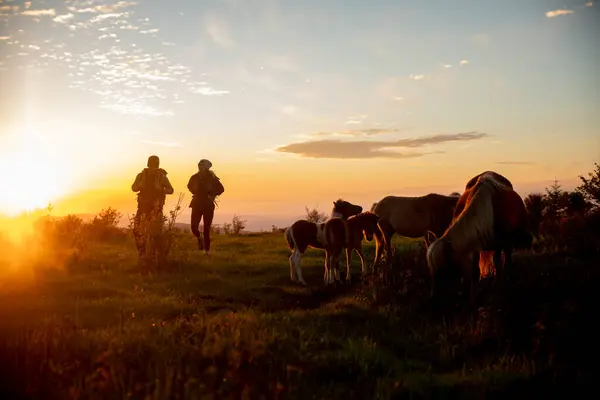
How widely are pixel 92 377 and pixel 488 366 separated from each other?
442 cm

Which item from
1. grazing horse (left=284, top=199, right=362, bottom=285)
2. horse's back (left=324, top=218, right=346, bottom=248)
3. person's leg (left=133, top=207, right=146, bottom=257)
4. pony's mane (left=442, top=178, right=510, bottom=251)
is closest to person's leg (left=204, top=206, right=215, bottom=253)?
person's leg (left=133, top=207, right=146, bottom=257)

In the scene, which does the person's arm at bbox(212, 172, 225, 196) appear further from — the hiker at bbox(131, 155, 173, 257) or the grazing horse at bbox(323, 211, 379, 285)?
the grazing horse at bbox(323, 211, 379, 285)

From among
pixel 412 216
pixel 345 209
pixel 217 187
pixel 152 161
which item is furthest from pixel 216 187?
pixel 412 216

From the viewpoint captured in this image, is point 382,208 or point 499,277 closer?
point 499,277

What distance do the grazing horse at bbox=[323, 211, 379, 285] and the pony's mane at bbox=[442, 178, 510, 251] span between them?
4.81 meters

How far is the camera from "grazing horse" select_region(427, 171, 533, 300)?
336 inches

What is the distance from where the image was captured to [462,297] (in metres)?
8.88

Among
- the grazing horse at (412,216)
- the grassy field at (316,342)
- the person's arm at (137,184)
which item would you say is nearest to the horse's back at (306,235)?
the grazing horse at (412,216)

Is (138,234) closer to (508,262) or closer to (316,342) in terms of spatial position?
(316,342)

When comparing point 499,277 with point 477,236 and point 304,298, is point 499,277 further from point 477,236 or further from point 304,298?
point 304,298

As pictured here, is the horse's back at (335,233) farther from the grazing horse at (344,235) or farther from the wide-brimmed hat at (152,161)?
the wide-brimmed hat at (152,161)

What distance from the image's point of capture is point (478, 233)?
887cm

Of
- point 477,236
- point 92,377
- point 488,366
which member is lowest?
point 488,366

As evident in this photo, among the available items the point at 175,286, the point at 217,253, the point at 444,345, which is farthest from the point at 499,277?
the point at 217,253
